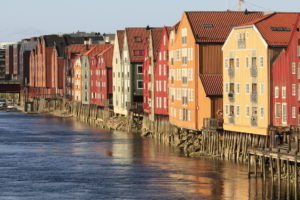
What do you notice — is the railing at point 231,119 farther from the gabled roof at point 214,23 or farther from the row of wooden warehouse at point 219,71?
the gabled roof at point 214,23

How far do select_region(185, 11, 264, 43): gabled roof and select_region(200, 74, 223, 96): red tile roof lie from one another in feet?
13.5

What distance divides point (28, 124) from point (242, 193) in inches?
4424

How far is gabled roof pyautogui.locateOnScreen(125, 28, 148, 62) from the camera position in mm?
156625

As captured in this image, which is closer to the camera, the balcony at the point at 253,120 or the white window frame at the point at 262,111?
the white window frame at the point at 262,111

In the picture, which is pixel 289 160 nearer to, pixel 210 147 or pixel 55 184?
pixel 55 184

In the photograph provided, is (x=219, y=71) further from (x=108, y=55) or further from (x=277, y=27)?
(x=108, y=55)

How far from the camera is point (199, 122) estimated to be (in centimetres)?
11088

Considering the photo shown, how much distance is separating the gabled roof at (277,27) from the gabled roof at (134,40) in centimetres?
5911

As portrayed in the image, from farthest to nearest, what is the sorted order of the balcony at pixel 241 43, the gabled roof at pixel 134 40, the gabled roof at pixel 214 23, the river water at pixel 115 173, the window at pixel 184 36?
the gabled roof at pixel 134 40 < the window at pixel 184 36 < the gabled roof at pixel 214 23 < the balcony at pixel 241 43 < the river water at pixel 115 173

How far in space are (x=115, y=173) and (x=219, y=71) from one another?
23.9 m

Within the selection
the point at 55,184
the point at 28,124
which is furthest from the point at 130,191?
the point at 28,124

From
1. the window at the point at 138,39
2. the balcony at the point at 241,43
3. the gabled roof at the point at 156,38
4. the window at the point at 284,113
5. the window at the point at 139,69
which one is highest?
the window at the point at 138,39

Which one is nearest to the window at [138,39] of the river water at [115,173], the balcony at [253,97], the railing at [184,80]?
the river water at [115,173]

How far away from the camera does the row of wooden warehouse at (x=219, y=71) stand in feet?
299
